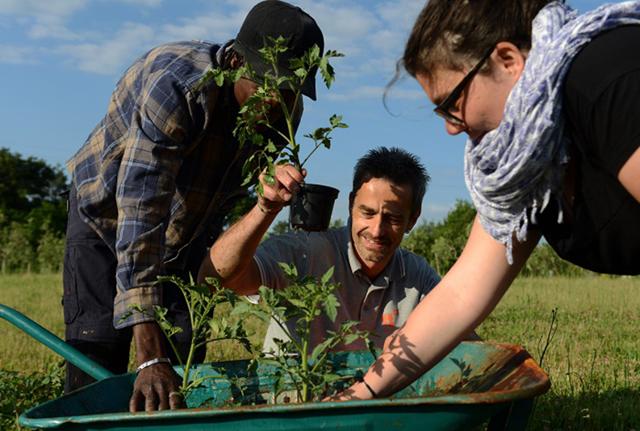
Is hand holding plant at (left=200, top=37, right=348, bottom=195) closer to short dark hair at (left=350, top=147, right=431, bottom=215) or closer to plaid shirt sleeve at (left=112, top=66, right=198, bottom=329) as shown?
plaid shirt sleeve at (left=112, top=66, right=198, bottom=329)

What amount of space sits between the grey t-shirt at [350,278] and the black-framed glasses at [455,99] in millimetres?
1449

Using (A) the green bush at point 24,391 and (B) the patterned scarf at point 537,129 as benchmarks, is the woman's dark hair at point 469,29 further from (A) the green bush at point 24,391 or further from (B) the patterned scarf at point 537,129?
(A) the green bush at point 24,391

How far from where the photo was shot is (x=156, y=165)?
270cm

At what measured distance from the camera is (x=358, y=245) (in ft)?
10.9

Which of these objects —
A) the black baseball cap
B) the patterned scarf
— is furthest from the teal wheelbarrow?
the black baseball cap

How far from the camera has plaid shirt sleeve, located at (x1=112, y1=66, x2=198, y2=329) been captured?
2.60 metres

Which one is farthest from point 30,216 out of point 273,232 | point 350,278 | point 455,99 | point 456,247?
point 455,99

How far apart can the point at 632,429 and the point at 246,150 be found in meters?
2.05

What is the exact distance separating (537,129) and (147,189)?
1440 millimetres

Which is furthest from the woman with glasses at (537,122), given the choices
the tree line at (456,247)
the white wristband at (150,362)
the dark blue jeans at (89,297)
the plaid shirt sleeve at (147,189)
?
the tree line at (456,247)

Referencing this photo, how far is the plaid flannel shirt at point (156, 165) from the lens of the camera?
2627mm

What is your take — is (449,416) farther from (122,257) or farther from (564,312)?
(564,312)

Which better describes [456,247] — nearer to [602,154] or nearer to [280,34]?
[280,34]

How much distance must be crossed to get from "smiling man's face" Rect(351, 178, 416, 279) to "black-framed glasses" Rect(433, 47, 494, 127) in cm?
137
